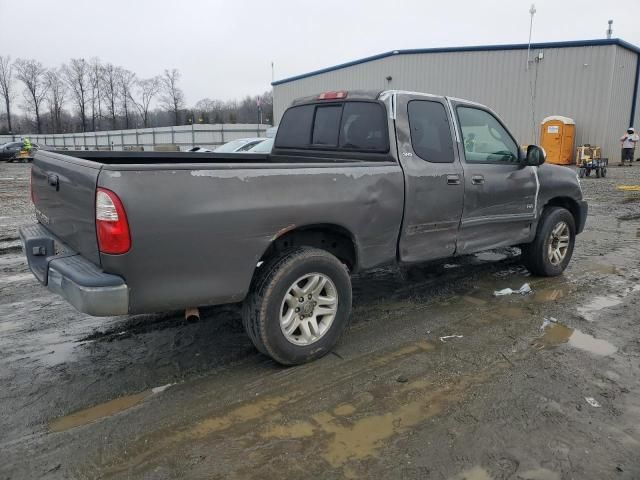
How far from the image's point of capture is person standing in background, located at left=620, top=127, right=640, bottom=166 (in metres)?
22.5

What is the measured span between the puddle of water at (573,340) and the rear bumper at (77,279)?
3.20 m

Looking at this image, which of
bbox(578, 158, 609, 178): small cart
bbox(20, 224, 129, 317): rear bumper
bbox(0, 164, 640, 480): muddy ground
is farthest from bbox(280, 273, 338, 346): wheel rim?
bbox(578, 158, 609, 178): small cart

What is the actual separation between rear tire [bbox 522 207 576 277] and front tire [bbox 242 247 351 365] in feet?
9.62

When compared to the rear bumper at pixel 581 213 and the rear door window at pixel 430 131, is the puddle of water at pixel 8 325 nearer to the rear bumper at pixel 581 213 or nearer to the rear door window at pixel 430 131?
the rear door window at pixel 430 131

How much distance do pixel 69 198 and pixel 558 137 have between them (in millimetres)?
23074

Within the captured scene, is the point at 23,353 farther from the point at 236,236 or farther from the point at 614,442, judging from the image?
the point at 614,442

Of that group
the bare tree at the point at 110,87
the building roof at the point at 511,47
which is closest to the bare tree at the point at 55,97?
the bare tree at the point at 110,87

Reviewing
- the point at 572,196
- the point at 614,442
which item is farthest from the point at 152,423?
the point at 572,196

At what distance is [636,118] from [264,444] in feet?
97.1

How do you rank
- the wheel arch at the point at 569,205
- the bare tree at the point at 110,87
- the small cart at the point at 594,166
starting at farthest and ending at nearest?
the bare tree at the point at 110,87
the small cart at the point at 594,166
the wheel arch at the point at 569,205

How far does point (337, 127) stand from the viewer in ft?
15.6

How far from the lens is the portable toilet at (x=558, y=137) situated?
22.3 meters

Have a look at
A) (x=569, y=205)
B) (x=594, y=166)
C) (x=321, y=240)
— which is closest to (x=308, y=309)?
(x=321, y=240)

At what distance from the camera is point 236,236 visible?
321cm
